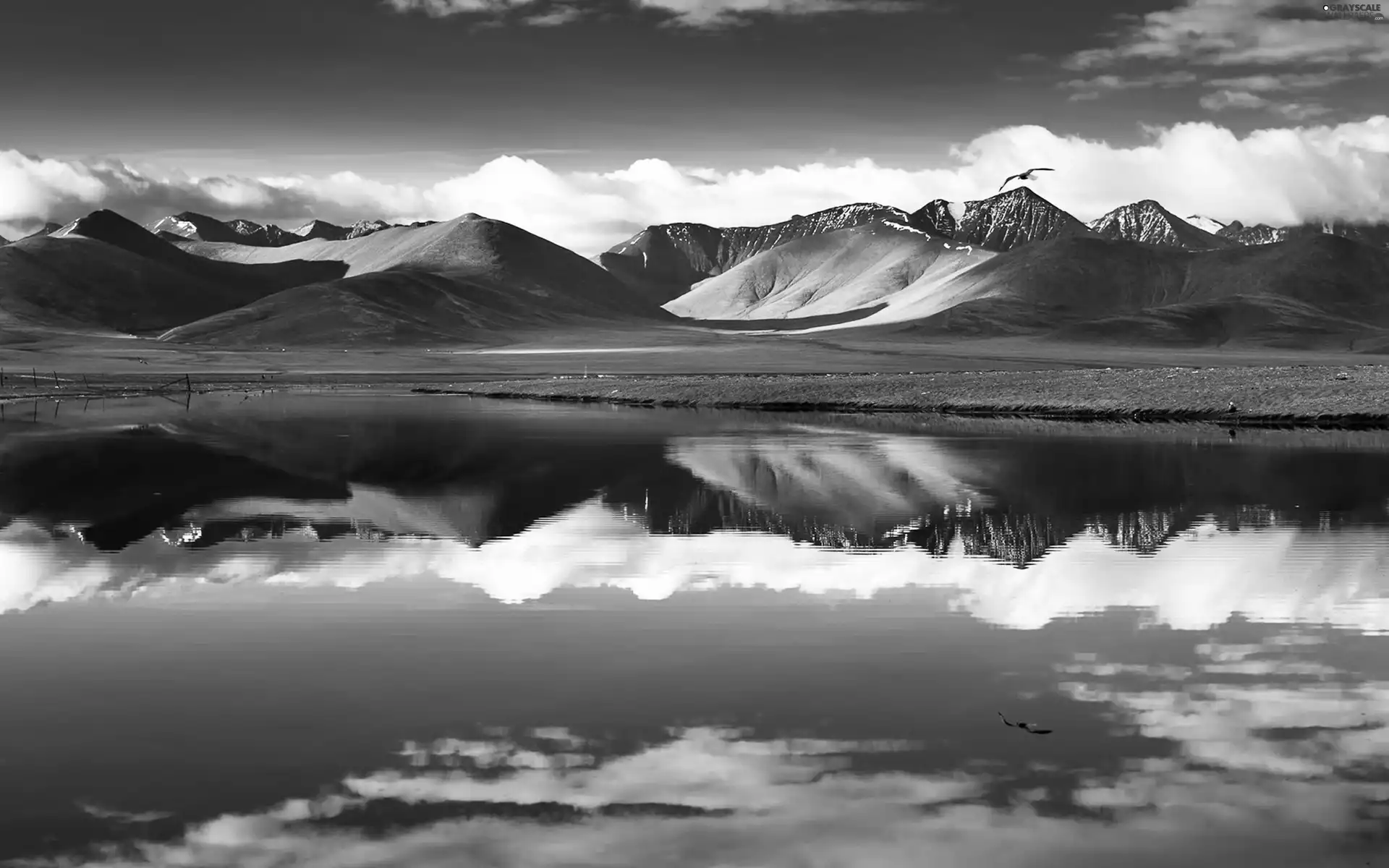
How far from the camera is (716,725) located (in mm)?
15297

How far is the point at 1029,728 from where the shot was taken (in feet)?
49.3

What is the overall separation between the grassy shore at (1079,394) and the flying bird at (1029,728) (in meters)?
62.9

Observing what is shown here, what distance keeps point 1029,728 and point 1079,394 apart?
2928 inches

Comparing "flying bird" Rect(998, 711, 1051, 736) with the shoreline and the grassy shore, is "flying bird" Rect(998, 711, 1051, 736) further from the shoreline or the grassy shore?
the grassy shore

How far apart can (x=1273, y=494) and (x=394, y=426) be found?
153ft

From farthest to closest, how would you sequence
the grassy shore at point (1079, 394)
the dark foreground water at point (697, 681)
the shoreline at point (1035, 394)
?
the shoreline at point (1035, 394) → the grassy shore at point (1079, 394) → the dark foreground water at point (697, 681)

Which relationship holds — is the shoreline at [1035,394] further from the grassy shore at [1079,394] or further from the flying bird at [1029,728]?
the flying bird at [1029,728]

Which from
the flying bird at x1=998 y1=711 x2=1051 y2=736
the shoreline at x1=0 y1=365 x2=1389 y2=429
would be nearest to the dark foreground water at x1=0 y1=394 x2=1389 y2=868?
the flying bird at x1=998 y1=711 x2=1051 y2=736

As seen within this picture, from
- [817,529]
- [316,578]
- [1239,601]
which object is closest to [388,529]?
[316,578]

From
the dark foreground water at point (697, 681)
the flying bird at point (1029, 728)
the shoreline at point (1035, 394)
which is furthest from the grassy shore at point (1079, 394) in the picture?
the flying bird at point (1029, 728)

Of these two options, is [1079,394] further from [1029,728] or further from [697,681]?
[1029,728]

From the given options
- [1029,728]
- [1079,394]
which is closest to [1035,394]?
[1079,394]

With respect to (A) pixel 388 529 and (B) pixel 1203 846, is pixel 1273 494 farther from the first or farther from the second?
Answer: (B) pixel 1203 846

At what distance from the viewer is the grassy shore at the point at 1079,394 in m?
76.1
